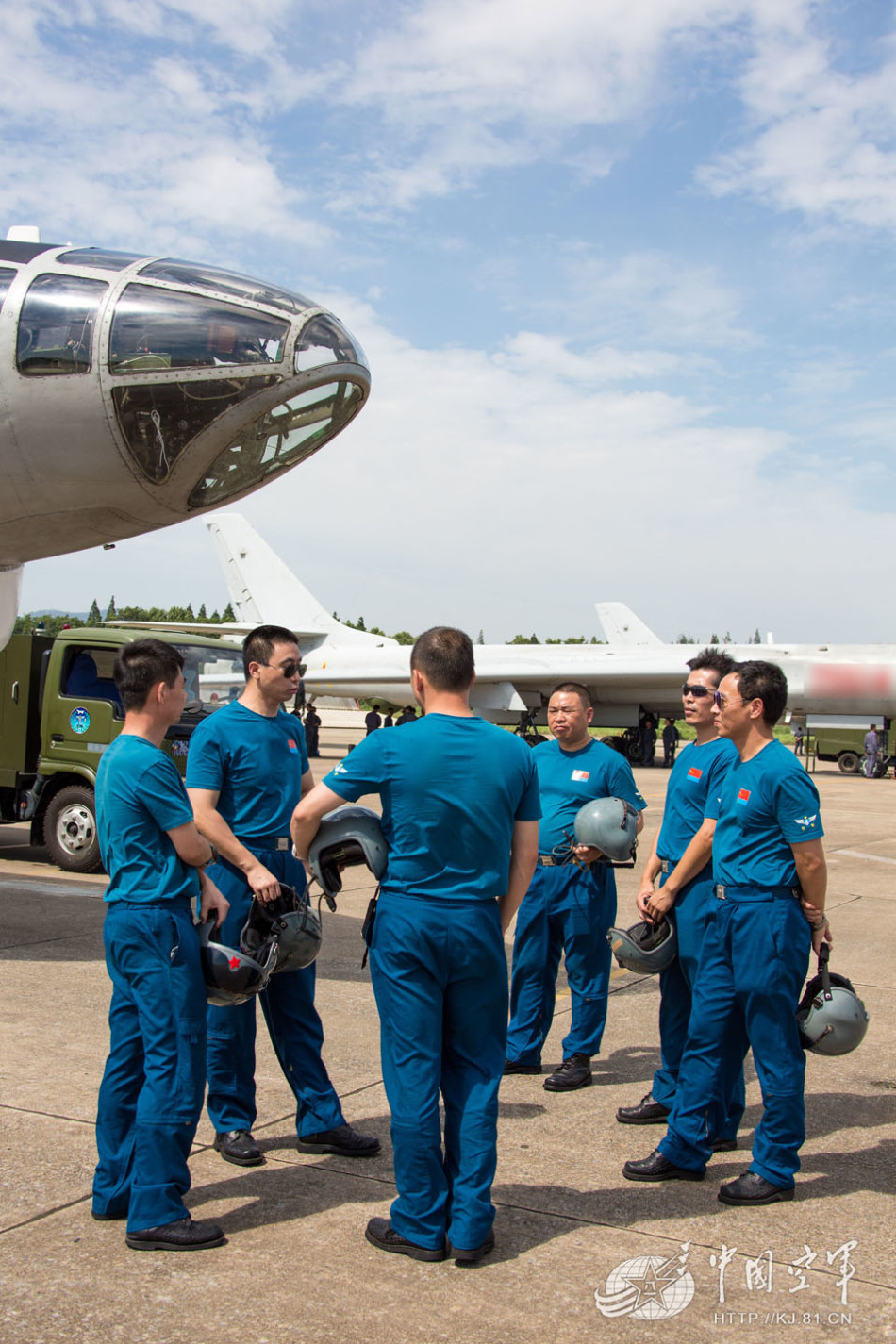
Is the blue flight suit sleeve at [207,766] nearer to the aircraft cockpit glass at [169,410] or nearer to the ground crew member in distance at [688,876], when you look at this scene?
the ground crew member in distance at [688,876]

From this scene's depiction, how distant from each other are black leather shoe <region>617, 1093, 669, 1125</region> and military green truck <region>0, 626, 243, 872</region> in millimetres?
6373

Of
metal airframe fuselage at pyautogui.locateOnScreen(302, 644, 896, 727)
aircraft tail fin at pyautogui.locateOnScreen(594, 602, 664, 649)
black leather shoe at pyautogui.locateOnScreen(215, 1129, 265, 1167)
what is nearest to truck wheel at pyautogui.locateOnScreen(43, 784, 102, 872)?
black leather shoe at pyautogui.locateOnScreen(215, 1129, 265, 1167)

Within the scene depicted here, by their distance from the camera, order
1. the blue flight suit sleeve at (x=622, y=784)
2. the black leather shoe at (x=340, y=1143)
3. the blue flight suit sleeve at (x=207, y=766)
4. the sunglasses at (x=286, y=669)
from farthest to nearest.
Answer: the blue flight suit sleeve at (x=622, y=784) → the sunglasses at (x=286, y=669) → the blue flight suit sleeve at (x=207, y=766) → the black leather shoe at (x=340, y=1143)

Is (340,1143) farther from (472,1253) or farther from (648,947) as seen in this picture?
(648,947)

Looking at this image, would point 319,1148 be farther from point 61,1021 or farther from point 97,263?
point 97,263

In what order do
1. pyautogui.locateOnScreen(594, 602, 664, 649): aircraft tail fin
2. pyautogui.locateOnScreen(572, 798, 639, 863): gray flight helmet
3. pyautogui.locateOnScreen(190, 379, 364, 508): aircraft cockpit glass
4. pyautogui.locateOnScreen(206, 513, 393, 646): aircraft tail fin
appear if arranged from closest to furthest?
pyautogui.locateOnScreen(572, 798, 639, 863): gray flight helmet < pyautogui.locateOnScreen(190, 379, 364, 508): aircraft cockpit glass < pyautogui.locateOnScreen(206, 513, 393, 646): aircraft tail fin < pyautogui.locateOnScreen(594, 602, 664, 649): aircraft tail fin

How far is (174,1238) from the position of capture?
333 centimetres

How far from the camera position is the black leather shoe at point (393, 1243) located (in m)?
3.29

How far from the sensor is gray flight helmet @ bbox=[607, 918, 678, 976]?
4.64 metres

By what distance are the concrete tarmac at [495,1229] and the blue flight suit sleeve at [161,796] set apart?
126 cm

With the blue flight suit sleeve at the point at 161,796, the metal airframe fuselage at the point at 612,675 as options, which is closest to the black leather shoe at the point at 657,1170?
the blue flight suit sleeve at the point at 161,796

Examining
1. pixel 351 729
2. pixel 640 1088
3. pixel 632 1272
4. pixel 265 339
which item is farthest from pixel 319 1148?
pixel 351 729

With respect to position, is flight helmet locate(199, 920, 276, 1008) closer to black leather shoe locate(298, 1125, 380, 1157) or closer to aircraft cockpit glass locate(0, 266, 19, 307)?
black leather shoe locate(298, 1125, 380, 1157)

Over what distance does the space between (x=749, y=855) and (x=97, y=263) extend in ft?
15.2
